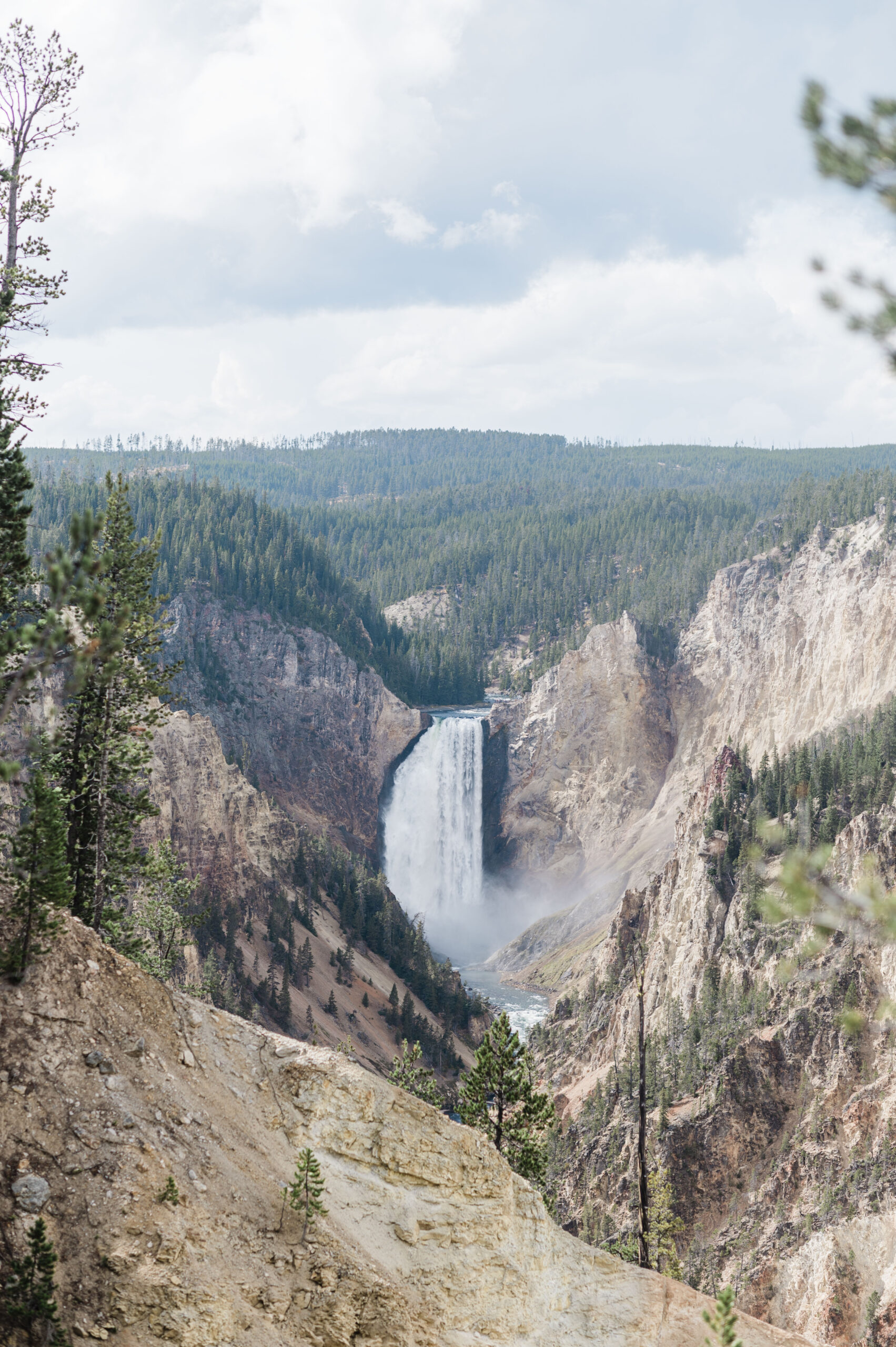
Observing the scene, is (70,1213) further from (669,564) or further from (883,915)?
(669,564)

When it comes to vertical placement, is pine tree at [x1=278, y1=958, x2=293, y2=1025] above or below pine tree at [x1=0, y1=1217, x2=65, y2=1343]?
below

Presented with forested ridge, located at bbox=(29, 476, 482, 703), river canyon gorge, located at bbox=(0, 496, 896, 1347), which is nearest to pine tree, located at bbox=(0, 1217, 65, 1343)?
river canyon gorge, located at bbox=(0, 496, 896, 1347)

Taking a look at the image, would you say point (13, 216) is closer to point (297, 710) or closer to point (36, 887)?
point (36, 887)

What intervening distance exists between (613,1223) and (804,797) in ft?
98.5

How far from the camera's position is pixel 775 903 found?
24.8ft

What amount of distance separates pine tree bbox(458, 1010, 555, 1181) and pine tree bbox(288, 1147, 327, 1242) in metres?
12.6

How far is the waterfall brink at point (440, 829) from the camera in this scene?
111 m

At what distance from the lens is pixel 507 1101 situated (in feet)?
94.0

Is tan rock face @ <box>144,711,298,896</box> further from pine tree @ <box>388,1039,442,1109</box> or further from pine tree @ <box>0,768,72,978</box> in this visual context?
pine tree @ <box>0,768,72,978</box>

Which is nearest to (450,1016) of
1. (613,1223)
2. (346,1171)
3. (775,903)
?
(613,1223)

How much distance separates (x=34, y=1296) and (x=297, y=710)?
11042 centimetres

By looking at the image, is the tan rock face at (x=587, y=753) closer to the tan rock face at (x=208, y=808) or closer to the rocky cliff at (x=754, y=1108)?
the rocky cliff at (x=754, y=1108)

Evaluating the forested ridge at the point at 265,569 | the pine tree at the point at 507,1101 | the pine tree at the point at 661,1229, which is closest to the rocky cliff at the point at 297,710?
the forested ridge at the point at 265,569

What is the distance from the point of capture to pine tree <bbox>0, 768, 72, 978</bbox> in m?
A: 15.7
